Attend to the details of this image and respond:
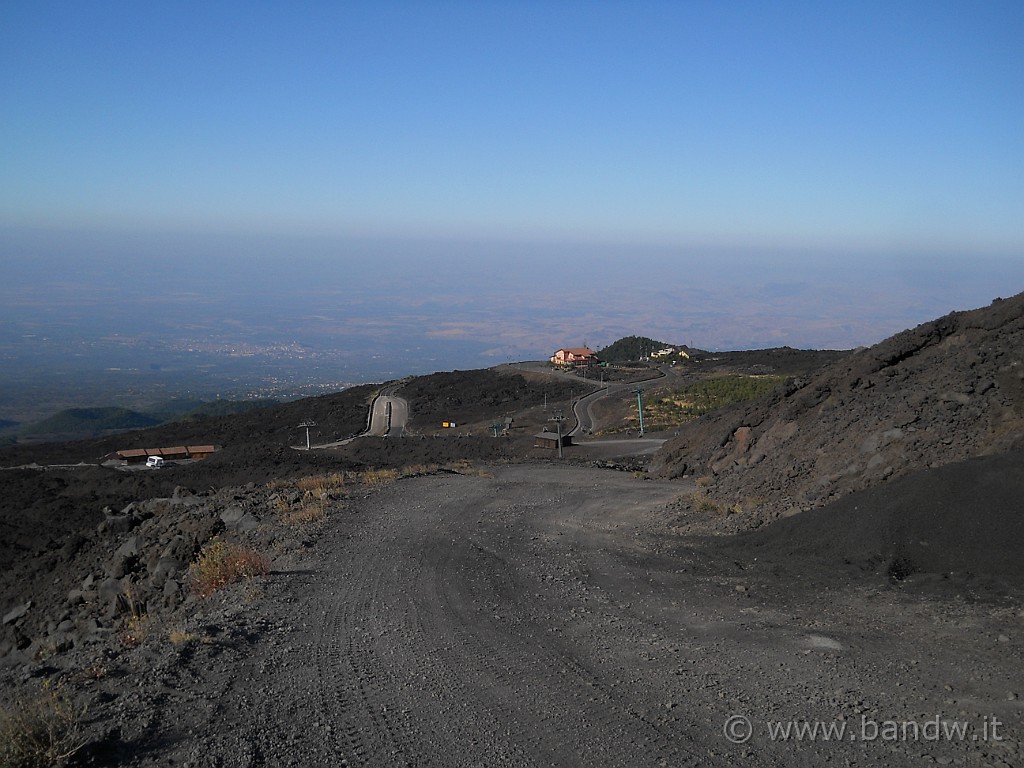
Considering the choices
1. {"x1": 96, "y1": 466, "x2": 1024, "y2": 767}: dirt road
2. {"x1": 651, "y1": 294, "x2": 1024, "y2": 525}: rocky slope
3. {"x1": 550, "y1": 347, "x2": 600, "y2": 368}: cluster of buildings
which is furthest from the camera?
{"x1": 550, "y1": 347, "x2": 600, "y2": 368}: cluster of buildings

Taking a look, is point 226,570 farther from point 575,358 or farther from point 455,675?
point 575,358

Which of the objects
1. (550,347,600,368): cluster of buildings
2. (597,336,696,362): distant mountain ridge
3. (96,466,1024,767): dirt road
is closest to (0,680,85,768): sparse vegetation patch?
(96,466,1024,767): dirt road

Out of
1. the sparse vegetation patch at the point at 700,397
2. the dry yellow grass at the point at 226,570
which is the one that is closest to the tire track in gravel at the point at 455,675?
the dry yellow grass at the point at 226,570

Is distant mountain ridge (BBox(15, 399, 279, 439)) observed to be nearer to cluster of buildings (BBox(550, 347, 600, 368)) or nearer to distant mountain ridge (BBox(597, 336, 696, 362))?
cluster of buildings (BBox(550, 347, 600, 368))

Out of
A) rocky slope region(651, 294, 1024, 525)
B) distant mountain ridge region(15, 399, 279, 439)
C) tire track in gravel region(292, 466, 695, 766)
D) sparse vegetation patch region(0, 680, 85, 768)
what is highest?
rocky slope region(651, 294, 1024, 525)

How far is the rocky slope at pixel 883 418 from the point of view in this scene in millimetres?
11906

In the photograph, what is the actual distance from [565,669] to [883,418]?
28.1 ft

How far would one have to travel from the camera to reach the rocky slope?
11906mm

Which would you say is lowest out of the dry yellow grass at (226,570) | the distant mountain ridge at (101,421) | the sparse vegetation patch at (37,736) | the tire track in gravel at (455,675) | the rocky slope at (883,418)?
the distant mountain ridge at (101,421)

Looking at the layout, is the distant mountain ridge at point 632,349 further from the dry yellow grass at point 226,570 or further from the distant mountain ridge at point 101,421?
the dry yellow grass at point 226,570

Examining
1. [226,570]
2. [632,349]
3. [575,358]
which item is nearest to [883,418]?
[226,570]

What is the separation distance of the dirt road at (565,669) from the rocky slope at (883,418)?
299cm

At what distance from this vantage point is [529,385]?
70.2 meters

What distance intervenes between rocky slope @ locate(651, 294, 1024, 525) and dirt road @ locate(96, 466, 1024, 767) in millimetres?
2992
